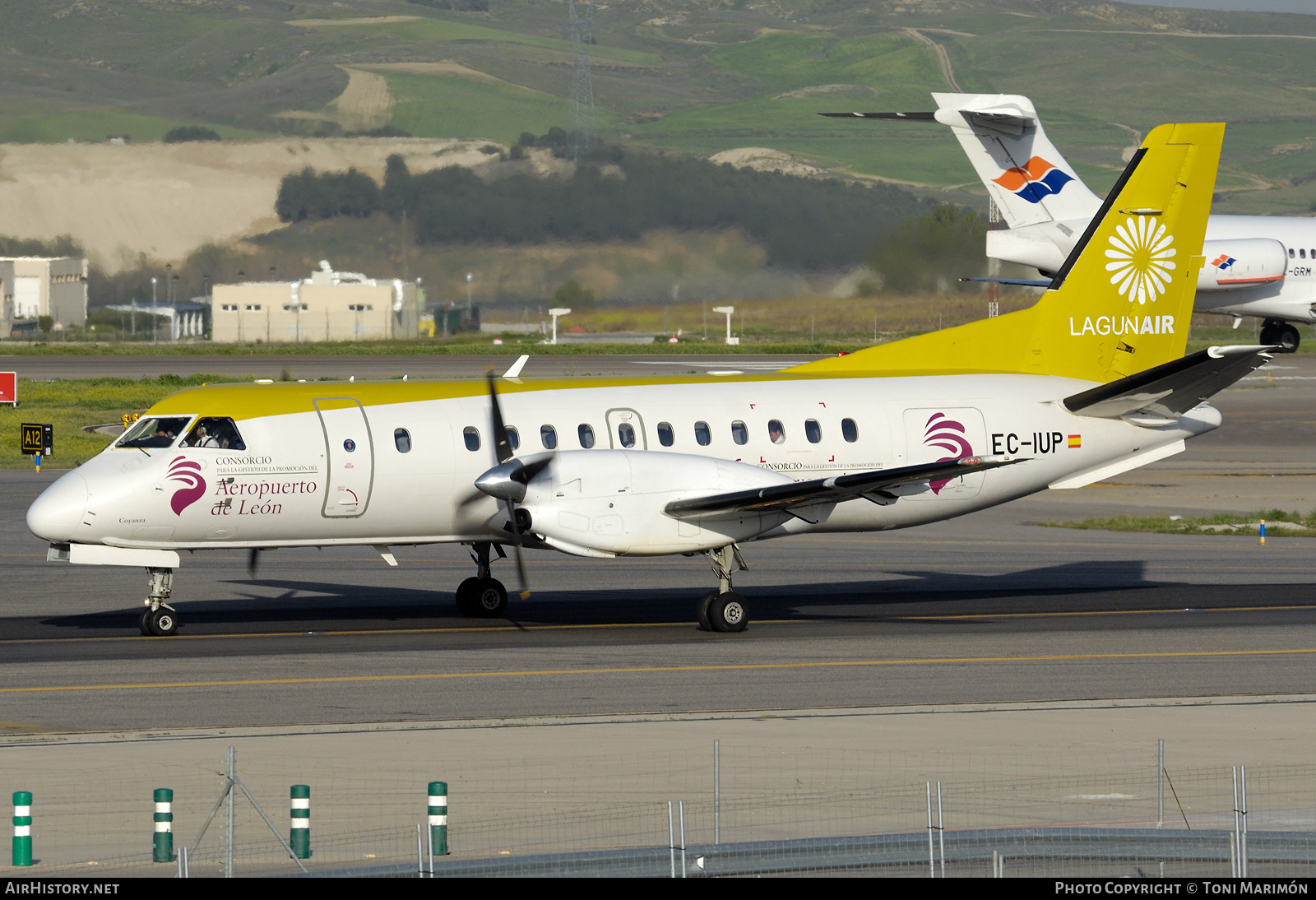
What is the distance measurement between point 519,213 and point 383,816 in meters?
69.0

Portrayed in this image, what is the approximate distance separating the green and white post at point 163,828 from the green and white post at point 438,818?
1740 millimetres

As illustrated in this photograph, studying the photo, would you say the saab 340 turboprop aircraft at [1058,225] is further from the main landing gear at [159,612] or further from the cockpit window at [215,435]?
the main landing gear at [159,612]

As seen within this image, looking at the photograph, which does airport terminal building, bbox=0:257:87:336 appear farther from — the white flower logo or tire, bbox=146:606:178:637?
the white flower logo

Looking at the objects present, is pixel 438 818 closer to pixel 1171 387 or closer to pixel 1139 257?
pixel 1171 387

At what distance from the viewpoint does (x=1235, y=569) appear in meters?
30.8

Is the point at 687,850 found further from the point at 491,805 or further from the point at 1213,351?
the point at 1213,351

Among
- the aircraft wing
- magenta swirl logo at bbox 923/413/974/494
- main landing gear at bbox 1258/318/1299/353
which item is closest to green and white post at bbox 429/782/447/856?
the aircraft wing

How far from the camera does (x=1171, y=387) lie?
84.1 feet

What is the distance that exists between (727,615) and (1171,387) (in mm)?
8271

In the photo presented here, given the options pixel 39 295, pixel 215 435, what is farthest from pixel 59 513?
pixel 39 295

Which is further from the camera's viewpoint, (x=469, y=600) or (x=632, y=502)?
(x=469, y=600)

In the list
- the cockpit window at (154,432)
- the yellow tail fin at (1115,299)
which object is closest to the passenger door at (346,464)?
the cockpit window at (154,432)

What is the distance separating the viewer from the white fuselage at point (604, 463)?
22.2m

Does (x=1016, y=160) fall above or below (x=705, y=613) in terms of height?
above
